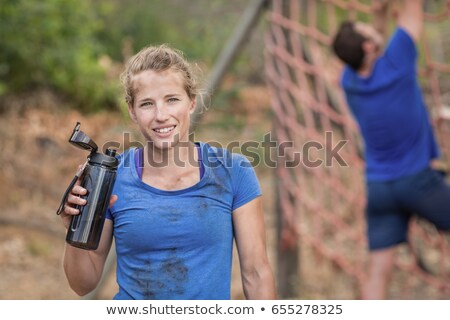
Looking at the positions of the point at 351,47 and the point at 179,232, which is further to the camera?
the point at 351,47

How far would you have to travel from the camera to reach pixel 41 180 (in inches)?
227

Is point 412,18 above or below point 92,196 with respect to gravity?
above

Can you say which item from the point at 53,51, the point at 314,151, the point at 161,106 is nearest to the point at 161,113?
the point at 161,106

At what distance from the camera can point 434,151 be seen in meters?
2.99

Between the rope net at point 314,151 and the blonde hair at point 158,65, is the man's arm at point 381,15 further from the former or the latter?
the blonde hair at point 158,65

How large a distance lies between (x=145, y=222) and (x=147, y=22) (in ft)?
20.2

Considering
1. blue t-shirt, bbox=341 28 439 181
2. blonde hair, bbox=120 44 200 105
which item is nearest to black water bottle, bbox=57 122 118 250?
blonde hair, bbox=120 44 200 105

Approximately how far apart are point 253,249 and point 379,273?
161 centimetres

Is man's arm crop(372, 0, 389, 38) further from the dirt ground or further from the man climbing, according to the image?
the dirt ground

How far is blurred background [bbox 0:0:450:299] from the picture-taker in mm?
4012

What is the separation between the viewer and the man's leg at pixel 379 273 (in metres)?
3.04

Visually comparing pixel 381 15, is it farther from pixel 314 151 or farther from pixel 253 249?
pixel 253 249

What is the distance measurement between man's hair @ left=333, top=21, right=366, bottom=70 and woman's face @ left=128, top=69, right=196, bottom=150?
1.51m

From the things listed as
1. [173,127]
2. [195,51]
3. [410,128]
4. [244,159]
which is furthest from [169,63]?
[195,51]
